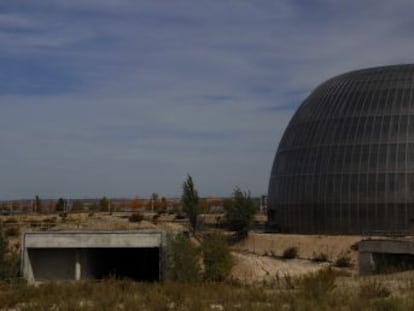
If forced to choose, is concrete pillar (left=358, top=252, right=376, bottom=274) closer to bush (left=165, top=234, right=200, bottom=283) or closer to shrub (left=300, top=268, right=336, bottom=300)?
bush (left=165, top=234, right=200, bottom=283)

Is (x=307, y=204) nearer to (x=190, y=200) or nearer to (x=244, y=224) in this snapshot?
(x=244, y=224)

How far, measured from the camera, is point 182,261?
154ft

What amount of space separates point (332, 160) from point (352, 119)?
466cm

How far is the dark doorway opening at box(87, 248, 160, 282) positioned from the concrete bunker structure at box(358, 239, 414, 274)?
57.1 feet

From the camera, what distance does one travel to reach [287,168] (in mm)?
75688

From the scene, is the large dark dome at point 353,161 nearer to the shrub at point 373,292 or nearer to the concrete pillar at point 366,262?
the concrete pillar at point 366,262

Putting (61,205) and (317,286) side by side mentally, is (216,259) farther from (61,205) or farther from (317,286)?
(61,205)

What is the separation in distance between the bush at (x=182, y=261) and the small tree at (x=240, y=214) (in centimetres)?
2107

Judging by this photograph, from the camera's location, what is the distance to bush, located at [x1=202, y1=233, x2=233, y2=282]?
47.4 metres

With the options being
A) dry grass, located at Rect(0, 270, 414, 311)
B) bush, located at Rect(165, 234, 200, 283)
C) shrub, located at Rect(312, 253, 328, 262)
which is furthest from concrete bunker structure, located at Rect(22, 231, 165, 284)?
dry grass, located at Rect(0, 270, 414, 311)

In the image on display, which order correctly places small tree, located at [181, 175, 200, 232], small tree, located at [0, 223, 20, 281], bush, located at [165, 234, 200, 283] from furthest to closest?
small tree, located at [181, 175, 200, 232] < small tree, located at [0, 223, 20, 281] < bush, located at [165, 234, 200, 283]

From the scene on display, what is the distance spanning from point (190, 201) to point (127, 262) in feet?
38.9

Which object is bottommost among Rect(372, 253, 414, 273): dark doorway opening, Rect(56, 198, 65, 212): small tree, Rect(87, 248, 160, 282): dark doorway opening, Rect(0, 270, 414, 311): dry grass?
Rect(87, 248, 160, 282): dark doorway opening

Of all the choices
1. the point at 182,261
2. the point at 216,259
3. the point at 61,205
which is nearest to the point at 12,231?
the point at 182,261
